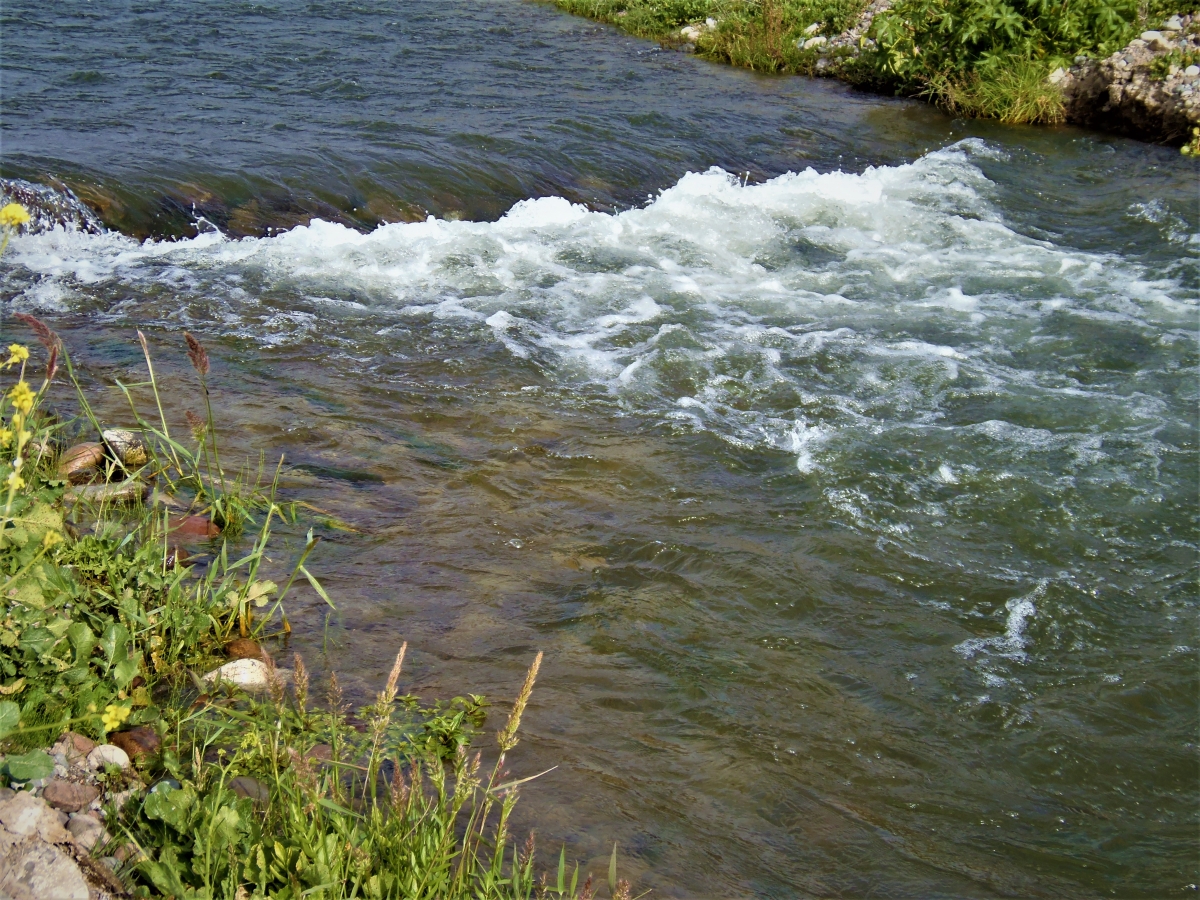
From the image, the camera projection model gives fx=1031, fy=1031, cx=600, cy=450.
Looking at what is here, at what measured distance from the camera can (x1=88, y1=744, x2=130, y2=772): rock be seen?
8.32 ft

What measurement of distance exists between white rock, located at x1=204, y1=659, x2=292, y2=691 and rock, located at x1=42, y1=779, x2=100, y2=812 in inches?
24.2

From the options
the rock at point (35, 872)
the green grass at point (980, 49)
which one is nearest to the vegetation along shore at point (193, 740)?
the rock at point (35, 872)

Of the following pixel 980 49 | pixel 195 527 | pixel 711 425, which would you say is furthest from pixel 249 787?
pixel 980 49

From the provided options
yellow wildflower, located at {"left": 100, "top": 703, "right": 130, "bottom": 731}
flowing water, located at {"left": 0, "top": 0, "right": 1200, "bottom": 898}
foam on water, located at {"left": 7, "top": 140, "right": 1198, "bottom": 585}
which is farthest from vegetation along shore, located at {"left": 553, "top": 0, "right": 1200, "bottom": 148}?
yellow wildflower, located at {"left": 100, "top": 703, "right": 130, "bottom": 731}

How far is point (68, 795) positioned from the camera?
237 cm

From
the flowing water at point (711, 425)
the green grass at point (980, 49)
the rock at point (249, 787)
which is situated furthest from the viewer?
the green grass at point (980, 49)

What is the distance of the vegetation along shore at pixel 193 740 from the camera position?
2.21 metres

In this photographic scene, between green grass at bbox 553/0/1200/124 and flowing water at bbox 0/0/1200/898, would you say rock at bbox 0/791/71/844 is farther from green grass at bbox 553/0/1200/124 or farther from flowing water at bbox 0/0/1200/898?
green grass at bbox 553/0/1200/124

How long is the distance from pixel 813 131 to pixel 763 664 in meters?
9.92

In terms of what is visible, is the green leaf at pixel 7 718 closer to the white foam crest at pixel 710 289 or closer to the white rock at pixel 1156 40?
the white foam crest at pixel 710 289

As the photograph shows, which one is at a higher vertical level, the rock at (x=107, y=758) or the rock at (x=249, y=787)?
the rock at (x=107, y=758)

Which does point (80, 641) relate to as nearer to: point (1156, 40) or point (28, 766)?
point (28, 766)

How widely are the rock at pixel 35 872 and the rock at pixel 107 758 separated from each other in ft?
1.35

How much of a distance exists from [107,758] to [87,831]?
0.28 m
